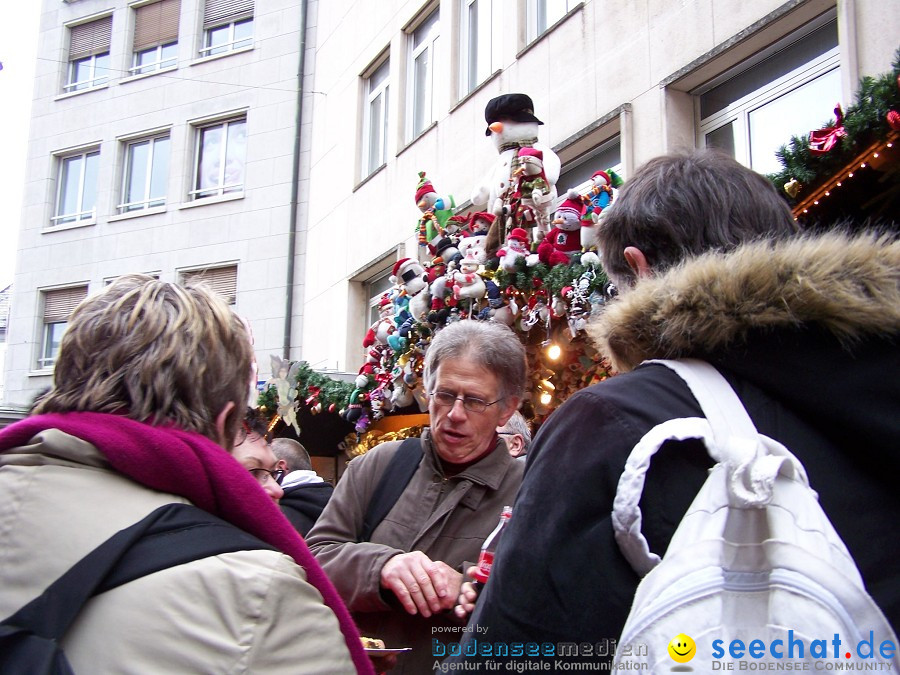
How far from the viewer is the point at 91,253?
1841 centimetres

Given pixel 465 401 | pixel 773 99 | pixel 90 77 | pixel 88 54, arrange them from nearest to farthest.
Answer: pixel 465 401
pixel 773 99
pixel 90 77
pixel 88 54

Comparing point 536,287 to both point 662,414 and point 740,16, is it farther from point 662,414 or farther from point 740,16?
point 662,414

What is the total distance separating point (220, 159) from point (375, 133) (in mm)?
5372

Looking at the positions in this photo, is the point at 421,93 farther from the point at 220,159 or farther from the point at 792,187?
the point at 792,187

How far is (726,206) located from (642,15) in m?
6.39

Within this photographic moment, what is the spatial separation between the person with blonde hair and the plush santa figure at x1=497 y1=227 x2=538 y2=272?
3.40 meters

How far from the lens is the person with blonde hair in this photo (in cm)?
137

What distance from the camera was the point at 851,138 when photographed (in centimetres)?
335

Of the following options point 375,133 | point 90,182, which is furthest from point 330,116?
point 90,182

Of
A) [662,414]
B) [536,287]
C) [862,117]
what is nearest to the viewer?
[662,414]

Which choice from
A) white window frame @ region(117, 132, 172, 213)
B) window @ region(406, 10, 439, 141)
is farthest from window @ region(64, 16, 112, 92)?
window @ region(406, 10, 439, 141)

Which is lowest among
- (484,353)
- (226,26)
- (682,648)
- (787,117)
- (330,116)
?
(682,648)

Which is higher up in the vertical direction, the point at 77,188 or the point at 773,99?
the point at 77,188

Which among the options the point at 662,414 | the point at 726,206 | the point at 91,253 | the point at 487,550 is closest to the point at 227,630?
the point at 662,414
